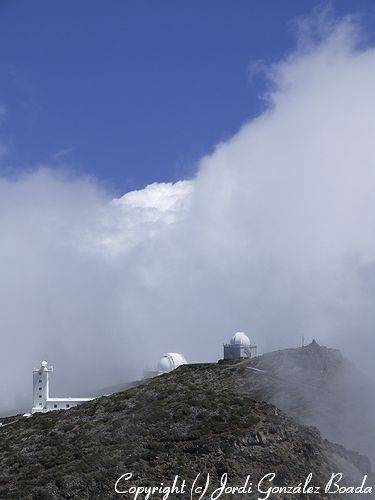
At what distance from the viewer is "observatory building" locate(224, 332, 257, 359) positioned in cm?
9844

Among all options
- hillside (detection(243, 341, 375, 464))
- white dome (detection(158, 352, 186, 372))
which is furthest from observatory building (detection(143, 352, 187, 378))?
hillside (detection(243, 341, 375, 464))

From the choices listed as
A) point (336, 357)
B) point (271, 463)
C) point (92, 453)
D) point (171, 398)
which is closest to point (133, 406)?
point (171, 398)

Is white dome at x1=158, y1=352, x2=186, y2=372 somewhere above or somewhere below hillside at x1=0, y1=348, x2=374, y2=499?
above

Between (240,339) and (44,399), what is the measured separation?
2934cm

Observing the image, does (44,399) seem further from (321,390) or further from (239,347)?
(321,390)

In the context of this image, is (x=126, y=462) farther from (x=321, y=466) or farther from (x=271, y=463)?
(x=321, y=466)

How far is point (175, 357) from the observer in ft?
330

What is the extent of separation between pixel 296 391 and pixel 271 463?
20.5 meters

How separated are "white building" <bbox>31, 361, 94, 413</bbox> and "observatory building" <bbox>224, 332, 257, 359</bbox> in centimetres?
2193

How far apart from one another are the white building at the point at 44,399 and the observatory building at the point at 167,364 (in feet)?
38.1

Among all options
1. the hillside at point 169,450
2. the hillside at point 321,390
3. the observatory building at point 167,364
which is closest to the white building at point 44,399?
the observatory building at point 167,364

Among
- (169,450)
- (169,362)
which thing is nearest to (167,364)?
(169,362)

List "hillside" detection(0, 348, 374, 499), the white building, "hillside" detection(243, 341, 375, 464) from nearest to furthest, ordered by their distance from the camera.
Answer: "hillside" detection(0, 348, 374, 499) → "hillside" detection(243, 341, 375, 464) → the white building

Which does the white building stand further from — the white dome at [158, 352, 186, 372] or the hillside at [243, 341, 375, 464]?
the hillside at [243, 341, 375, 464]
